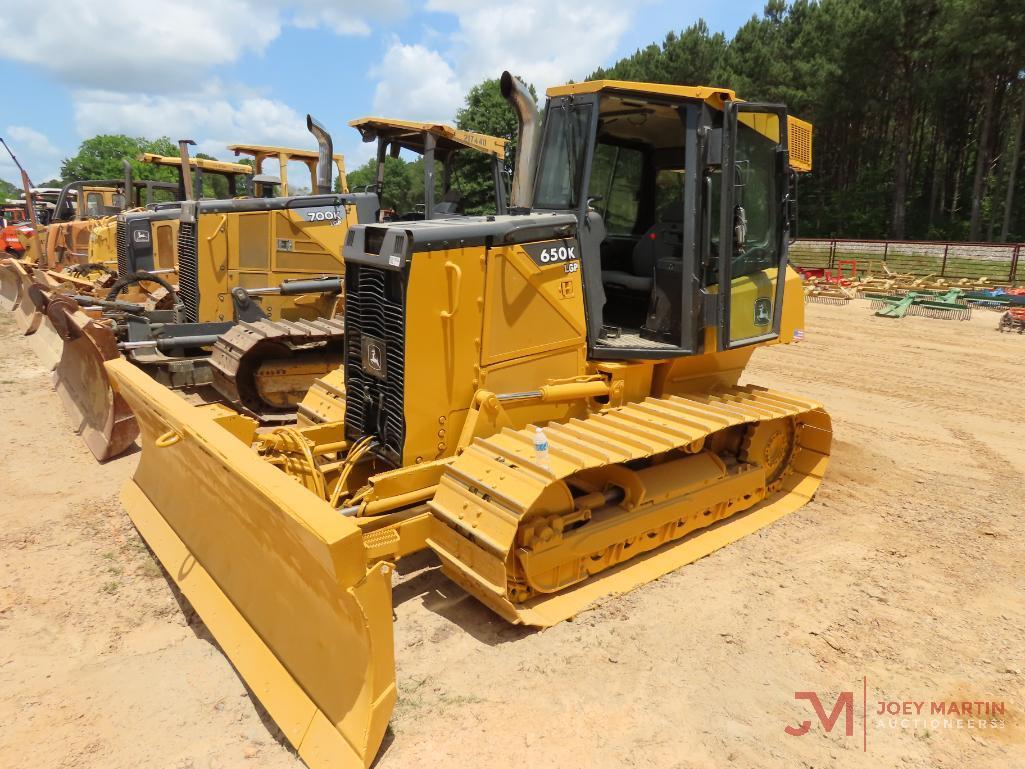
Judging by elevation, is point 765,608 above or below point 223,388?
below

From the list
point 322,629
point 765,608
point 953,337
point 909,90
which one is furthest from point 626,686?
point 909,90

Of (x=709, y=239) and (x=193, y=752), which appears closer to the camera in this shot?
(x=193, y=752)

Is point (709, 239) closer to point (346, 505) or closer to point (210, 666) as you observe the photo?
point (346, 505)

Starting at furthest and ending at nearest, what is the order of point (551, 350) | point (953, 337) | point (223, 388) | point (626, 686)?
point (953, 337) → point (223, 388) → point (551, 350) → point (626, 686)

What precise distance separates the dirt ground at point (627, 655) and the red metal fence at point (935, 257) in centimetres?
1509

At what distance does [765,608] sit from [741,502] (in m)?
1.28

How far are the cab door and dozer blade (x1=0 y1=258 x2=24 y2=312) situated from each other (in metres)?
14.9

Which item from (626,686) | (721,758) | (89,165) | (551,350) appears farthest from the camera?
(89,165)

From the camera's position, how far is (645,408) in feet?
15.2

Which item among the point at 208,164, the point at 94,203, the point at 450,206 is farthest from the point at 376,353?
the point at 94,203

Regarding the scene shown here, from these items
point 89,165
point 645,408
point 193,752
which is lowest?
point 193,752

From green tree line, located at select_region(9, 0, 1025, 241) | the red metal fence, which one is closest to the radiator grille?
the red metal fence

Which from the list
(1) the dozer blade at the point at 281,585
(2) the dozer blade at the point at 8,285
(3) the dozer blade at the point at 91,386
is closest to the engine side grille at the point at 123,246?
(2) the dozer blade at the point at 8,285

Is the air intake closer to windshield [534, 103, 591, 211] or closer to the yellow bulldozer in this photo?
the yellow bulldozer
